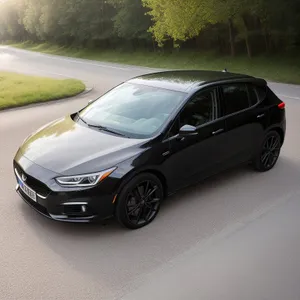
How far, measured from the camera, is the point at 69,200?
4.48m

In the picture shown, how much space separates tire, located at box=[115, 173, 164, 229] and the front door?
0.27 metres

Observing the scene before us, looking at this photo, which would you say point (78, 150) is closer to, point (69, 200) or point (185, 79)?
point (69, 200)

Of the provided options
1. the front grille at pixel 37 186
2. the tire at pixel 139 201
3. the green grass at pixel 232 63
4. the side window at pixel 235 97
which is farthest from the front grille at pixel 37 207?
the green grass at pixel 232 63

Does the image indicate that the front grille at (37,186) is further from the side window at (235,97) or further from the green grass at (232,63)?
the green grass at (232,63)

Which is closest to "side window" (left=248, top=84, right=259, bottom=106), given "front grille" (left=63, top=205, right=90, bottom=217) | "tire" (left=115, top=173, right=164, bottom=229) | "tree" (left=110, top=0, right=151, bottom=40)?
"tire" (left=115, top=173, right=164, bottom=229)

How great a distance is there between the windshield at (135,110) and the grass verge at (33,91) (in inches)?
293

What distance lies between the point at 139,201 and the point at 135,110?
1343mm

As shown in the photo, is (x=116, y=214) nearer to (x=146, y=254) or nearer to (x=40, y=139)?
(x=146, y=254)

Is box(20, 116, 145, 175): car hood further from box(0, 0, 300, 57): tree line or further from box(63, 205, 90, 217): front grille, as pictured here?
box(0, 0, 300, 57): tree line

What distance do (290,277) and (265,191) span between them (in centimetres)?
202

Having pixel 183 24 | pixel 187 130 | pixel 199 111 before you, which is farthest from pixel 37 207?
pixel 183 24

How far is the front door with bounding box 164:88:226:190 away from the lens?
514 cm

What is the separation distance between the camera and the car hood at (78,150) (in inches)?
180

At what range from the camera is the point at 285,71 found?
19.8 metres
